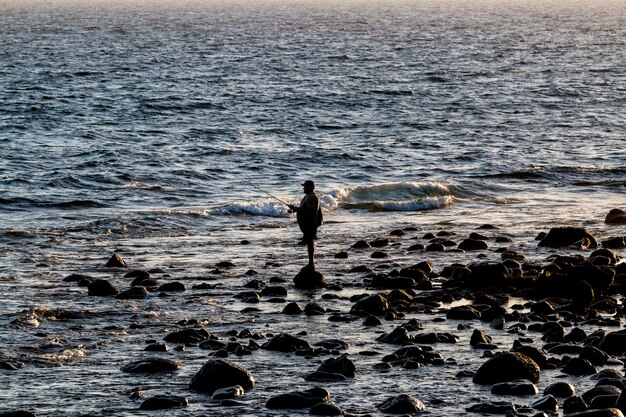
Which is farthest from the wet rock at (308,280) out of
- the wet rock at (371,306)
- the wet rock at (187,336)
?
the wet rock at (187,336)

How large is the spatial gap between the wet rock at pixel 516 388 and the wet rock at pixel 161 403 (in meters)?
3.12

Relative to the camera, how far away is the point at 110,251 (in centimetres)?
2138

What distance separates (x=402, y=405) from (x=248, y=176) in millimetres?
20770

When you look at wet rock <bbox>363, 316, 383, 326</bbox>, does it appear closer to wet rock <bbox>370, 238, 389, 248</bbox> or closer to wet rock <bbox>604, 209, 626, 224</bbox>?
wet rock <bbox>370, 238, 389, 248</bbox>

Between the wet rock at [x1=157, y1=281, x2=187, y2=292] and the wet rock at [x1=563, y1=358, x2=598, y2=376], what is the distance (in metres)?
7.03

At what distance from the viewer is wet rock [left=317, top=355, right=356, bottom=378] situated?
40.1 ft

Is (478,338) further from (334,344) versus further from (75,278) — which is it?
(75,278)

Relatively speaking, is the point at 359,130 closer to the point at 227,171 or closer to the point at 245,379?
the point at 227,171

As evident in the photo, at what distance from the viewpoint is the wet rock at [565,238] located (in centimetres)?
2111

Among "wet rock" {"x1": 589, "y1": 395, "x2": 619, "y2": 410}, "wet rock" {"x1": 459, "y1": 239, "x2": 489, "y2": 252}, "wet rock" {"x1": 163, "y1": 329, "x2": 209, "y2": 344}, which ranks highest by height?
"wet rock" {"x1": 589, "y1": 395, "x2": 619, "y2": 410}

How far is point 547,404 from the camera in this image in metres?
10.9

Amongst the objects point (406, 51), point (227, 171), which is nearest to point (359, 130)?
point (227, 171)

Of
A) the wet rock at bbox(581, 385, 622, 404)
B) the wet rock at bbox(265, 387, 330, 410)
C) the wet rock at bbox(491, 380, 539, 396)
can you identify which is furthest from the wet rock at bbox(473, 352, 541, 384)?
the wet rock at bbox(265, 387, 330, 410)

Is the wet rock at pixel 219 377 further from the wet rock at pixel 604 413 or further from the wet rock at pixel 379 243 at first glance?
the wet rock at pixel 379 243
